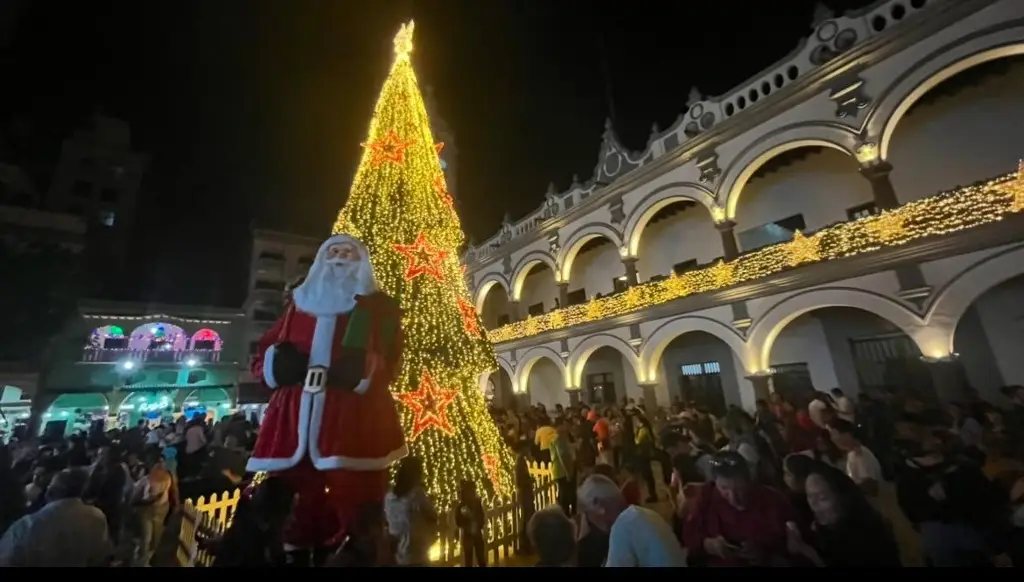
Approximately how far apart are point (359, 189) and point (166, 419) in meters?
24.0

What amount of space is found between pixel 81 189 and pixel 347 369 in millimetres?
36270

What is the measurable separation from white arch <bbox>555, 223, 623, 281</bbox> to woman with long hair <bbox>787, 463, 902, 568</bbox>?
41.7 feet

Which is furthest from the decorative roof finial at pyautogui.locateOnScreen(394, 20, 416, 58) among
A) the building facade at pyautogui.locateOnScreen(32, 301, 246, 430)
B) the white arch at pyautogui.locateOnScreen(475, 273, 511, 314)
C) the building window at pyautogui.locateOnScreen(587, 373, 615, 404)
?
the building facade at pyautogui.locateOnScreen(32, 301, 246, 430)

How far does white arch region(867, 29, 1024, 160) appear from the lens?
7410mm

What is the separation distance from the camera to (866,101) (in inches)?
357

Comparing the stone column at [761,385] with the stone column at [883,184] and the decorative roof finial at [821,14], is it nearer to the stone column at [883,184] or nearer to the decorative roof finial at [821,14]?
the stone column at [883,184]

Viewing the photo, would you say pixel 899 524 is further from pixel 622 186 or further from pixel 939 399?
pixel 622 186

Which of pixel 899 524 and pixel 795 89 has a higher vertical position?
pixel 795 89

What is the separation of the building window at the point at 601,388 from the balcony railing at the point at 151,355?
73.4 feet

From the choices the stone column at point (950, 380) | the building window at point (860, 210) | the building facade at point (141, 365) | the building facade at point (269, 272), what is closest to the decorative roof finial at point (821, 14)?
the building window at point (860, 210)

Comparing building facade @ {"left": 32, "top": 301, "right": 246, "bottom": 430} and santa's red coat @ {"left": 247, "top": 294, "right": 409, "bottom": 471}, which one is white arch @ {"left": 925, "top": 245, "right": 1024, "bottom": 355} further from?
building facade @ {"left": 32, "top": 301, "right": 246, "bottom": 430}

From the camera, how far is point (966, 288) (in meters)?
7.69

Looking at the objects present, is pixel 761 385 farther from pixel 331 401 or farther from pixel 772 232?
pixel 331 401

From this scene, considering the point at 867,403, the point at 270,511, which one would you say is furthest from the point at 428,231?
the point at 867,403
